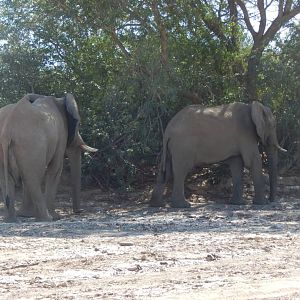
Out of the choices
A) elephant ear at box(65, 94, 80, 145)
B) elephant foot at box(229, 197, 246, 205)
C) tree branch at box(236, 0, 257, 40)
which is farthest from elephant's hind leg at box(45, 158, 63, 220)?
tree branch at box(236, 0, 257, 40)

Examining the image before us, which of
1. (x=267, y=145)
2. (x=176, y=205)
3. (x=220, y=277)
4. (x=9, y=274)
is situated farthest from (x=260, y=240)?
(x=267, y=145)

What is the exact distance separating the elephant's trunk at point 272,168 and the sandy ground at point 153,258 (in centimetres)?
356

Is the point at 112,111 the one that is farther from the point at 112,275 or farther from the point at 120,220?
the point at 112,275

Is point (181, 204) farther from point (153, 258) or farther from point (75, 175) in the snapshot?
point (153, 258)

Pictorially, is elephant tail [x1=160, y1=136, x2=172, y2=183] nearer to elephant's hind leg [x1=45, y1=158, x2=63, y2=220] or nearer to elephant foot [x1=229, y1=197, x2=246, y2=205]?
elephant foot [x1=229, y1=197, x2=246, y2=205]

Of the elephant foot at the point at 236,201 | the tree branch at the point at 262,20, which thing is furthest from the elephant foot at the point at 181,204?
the tree branch at the point at 262,20

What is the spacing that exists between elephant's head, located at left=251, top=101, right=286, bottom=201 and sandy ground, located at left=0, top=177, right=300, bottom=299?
3630 mm

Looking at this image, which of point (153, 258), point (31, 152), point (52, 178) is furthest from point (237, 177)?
point (153, 258)

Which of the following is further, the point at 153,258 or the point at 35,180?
the point at 35,180

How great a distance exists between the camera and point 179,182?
1784 cm

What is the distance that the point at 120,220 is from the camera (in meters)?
14.2

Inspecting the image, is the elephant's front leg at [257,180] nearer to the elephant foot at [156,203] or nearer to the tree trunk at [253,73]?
the tree trunk at [253,73]

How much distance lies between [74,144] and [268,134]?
4.69m

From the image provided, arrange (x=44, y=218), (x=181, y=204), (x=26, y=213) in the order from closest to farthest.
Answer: (x=44, y=218) < (x=26, y=213) < (x=181, y=204)
